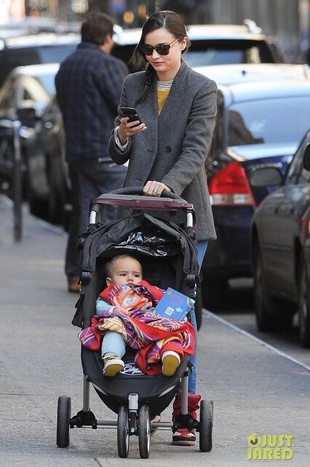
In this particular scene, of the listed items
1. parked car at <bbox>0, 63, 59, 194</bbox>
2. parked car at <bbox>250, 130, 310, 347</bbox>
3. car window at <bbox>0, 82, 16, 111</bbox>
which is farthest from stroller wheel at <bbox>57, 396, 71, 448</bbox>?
car window at <bbox>0, 82, 16, 111</bbox>

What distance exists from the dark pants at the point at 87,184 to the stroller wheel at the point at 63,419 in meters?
5.21

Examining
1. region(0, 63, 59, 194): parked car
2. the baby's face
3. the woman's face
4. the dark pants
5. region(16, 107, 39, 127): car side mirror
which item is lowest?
region(0, 63, 59, 194): parked car

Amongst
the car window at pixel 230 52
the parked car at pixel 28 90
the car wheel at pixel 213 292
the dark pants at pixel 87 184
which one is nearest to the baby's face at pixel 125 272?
the dark pants at pixel 87 184

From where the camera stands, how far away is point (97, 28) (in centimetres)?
1248

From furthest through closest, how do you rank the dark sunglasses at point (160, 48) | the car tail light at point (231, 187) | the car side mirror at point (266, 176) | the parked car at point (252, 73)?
the parked car at point (252, 73) → the car tail light at point (231, 187) → the car side mirror at point (266, 176) → the dark sunglasses at point (160, 48)

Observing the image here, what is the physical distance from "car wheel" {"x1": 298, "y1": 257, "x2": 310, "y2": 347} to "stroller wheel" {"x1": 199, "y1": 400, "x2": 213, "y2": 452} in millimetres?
3553

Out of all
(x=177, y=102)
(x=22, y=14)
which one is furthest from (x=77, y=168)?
(x=22, y=14)

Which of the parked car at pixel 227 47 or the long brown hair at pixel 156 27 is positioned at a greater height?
the long brown hair at pixel 156 27

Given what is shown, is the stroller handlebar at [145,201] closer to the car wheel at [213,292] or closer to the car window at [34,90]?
the car wheel at [213,292]

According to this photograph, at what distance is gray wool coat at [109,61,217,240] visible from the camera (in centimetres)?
748

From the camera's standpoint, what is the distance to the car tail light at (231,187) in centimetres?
1239

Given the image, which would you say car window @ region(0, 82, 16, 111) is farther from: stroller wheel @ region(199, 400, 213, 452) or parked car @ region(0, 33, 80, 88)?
stroller wheel @ region(199, 400, 213, 452)

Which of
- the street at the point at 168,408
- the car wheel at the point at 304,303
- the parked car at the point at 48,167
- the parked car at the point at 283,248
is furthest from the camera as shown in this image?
the parked car at the point at 48,167

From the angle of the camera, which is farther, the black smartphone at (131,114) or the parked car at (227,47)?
the parked car at (227,47)
